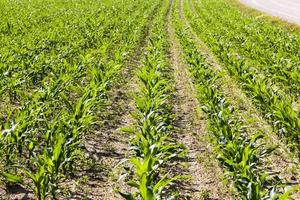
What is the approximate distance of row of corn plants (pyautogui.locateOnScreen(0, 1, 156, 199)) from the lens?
18.1 feet

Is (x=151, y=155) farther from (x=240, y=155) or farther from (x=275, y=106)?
(x=275, y=106)

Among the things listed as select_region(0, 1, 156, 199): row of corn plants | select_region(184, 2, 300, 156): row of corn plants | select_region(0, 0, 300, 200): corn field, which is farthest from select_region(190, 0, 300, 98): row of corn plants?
select_region(0, 1, 156, 199): row of corn plants

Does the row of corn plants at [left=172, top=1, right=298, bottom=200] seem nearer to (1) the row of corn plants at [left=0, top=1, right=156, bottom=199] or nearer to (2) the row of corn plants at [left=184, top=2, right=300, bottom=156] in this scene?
(2) the row of corn plants at [left=184, top=2, right=300, bottom=156]

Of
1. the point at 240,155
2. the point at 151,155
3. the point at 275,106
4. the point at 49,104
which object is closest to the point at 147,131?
the point at 151,155

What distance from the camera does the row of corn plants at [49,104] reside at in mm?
5527

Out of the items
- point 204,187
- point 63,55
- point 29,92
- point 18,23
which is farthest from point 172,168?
point 18,23

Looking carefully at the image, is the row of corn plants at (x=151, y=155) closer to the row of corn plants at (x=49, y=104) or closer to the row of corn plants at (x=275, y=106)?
the row of corn plants at (x=49, y=104)

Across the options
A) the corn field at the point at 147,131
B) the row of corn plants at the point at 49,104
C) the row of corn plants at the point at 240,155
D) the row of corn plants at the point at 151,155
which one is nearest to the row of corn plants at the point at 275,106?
the corn field at the point at 147,131

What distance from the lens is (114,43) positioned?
16250 mm

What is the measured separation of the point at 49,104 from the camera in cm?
783

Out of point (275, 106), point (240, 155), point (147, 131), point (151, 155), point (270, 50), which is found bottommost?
point (270, 50)

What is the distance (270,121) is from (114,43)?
916 centimetres

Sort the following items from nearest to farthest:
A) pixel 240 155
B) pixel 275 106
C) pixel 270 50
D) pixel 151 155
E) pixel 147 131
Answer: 1. pixel 151 155
2. pixel 240 155
3. pixel 147 131
4. pixel 275 106
5. pixel 270 50

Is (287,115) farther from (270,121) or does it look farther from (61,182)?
(61,182)
